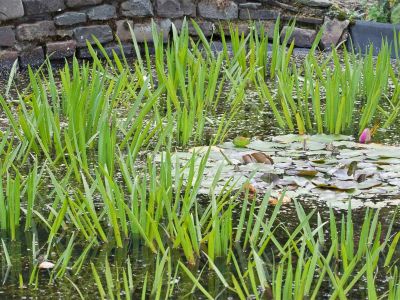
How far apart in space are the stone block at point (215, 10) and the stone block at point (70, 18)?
2.66 feet

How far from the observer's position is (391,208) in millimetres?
3318

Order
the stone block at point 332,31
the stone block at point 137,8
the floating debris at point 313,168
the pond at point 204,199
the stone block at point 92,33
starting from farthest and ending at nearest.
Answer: the stone block at point 332,31 → the stone block at point 137,8 → the stone block at point 92,33 → the floating debris at point 313,168 → the pond at point 204,199

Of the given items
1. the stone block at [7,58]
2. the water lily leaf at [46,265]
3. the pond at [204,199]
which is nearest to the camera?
the pond at [204,199]

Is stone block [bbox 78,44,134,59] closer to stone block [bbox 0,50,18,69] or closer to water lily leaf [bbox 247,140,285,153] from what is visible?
stone block [bbox 0,50,18,69]

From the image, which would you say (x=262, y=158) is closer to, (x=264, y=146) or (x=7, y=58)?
(x=264, y=146)

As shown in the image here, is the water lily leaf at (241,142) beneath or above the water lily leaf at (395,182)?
above

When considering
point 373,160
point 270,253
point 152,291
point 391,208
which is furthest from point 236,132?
point 152,291

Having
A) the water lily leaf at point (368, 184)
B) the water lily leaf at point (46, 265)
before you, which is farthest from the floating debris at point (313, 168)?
the water lily leaf at point (46, 265)

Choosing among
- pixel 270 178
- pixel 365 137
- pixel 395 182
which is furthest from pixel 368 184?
pixel 365 137


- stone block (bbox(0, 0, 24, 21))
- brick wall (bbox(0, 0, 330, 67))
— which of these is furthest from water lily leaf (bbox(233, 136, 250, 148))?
stone block (bbox(0, 0, 24, 21))

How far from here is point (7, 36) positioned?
5953mm

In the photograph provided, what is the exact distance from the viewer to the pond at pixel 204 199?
2.65 m

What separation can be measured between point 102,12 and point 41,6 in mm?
421

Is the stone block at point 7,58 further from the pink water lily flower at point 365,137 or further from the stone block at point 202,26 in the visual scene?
the pink water lily flower at point 365,137
